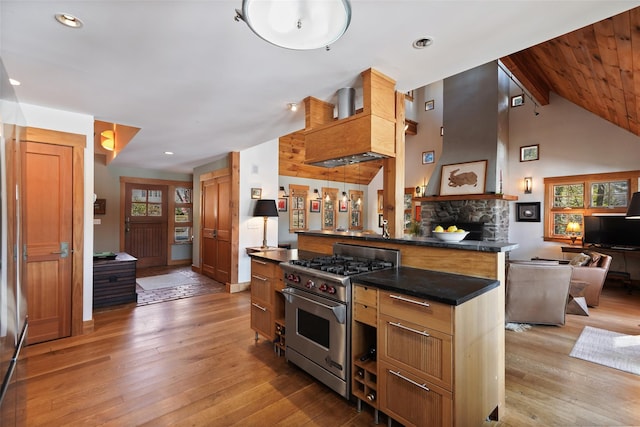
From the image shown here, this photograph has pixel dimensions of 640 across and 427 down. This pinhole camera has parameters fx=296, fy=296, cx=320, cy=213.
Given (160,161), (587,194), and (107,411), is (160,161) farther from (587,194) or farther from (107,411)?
(587,194)

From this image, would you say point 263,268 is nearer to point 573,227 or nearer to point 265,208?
point 265,208

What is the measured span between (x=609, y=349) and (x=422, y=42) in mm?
3316

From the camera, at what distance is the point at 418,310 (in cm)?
164

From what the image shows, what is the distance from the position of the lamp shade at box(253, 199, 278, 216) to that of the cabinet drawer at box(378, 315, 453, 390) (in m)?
3.52

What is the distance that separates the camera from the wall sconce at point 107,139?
5871 millimetres

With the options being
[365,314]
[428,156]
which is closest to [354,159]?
[365,314]

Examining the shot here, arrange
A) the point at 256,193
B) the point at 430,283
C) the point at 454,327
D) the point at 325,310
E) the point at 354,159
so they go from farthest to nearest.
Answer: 1. the point at 256,193
2. the point at 354,159
3. the point at 325,310
4. the point at 430,283
5. the point at 454,327

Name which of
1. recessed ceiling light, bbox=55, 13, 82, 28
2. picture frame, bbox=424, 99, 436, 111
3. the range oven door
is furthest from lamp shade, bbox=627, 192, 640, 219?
picture frame, bbox=424, 99, 436, 111

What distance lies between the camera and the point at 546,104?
6.16 meters

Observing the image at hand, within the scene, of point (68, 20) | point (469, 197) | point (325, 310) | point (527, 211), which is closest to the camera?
point (68, 20)

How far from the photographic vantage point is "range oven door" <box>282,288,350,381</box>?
2.02 m

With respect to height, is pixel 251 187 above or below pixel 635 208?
above

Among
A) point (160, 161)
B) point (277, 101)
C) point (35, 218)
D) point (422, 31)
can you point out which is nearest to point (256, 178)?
point (160, 161)

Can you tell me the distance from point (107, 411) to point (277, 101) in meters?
2.73
